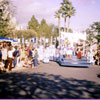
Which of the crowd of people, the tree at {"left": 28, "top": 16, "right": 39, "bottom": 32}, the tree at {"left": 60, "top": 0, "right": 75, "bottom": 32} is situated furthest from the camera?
the tree at {"left": 28, "top": 16, "right": 39, "bottom": 32}

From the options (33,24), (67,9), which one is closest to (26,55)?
(67,9)

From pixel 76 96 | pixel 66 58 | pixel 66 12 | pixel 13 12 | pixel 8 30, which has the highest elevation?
pixel 66 12

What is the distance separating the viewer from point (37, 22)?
80938 millimetres

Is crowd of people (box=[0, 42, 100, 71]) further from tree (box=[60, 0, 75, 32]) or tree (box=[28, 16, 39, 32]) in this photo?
tree (box=[28, 16, 39, 32])

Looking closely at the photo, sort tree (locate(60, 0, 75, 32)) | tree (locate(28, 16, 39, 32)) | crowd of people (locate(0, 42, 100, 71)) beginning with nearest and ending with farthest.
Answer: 1. crowd of people (locate(0, 42, 100, 71))
2. tree (locate(60, 0, 75, 32))
3. tree (locate(28, 16, 39, 32))

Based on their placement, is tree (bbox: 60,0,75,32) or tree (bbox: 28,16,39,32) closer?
tree (bbox: 60,0,75,32)

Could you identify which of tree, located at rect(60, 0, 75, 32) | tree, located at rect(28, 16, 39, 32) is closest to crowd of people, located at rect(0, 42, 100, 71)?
tree, located at rect(60, 0, 75, 32)

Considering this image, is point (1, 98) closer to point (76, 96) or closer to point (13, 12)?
point (76, 96)

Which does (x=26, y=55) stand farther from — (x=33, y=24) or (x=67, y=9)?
(x=33, y=24)

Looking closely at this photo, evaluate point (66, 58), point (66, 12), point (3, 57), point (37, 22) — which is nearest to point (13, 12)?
point (66, 58)

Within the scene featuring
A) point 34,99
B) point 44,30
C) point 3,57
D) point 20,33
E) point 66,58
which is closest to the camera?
point 34,99

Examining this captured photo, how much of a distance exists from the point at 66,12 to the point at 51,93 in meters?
43.0

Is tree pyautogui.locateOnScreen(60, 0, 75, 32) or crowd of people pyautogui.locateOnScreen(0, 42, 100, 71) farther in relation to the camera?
tree pyautogui.locateOnScreen(60, 0, 75, 32)

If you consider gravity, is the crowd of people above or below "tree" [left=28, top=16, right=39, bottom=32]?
below
